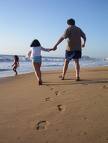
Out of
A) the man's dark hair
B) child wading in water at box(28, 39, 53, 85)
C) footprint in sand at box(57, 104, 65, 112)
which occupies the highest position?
the man's dark hair

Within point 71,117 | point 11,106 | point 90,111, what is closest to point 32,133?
point 71,117

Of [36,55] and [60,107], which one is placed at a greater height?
[36,55]

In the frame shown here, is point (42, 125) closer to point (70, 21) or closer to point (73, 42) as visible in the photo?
point (73, 42)

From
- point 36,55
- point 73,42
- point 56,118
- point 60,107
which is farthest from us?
point 36,55

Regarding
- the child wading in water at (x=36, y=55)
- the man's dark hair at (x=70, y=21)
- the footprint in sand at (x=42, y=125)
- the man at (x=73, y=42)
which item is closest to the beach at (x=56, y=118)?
the footprint in sand at (x=42, y=125)

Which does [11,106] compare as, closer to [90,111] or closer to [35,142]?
[90,111]

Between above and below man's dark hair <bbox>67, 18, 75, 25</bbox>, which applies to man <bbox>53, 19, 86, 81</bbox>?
below

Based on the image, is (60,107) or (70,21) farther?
(70,21)

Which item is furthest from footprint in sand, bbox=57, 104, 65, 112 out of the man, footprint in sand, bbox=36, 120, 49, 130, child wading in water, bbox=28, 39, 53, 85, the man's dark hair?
the man's dark hair

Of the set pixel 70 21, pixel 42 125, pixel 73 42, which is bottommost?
pixel 42 125

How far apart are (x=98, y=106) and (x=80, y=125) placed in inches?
36.2

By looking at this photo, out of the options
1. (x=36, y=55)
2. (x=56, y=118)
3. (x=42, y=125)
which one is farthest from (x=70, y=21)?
(x=42, y=125)

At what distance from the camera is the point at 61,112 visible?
4734 mm

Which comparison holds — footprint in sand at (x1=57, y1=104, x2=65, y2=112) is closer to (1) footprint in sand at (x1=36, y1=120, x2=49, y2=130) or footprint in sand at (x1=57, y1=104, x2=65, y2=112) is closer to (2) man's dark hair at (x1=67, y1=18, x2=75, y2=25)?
(1) footprint in sand at (x1=36, y1=120, x2=49, y2=130)
